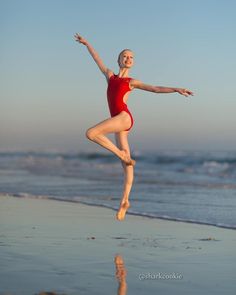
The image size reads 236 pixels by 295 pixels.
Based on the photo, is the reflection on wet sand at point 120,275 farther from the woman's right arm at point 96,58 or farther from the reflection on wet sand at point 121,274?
the woman's right arm at point 96,58

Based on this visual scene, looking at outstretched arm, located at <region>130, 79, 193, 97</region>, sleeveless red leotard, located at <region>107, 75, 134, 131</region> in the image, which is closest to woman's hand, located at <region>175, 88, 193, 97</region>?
outstretched arm, located at <region>130, 79, 193, 97</region>

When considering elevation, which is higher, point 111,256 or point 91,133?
point 91,133

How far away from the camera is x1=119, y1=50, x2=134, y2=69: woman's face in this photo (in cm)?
912

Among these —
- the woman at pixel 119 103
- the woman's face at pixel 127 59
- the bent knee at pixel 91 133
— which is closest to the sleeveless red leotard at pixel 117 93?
the woman at pixel 119 103

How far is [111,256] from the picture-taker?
894 centimetres

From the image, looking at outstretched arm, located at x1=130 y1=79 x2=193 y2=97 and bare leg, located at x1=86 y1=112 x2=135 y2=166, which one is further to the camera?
bare leg, located at x1=86 y1=112 x2=135 y2=166

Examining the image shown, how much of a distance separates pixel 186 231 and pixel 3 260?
423 cm

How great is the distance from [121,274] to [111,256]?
1.20 m

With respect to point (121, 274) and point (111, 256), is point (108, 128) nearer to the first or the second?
point (111, 256)

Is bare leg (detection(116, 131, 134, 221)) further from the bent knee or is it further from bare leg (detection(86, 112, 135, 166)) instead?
the bent knee

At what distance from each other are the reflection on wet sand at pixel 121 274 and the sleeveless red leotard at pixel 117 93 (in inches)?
70.5

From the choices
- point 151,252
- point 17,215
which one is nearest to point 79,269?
point 151,252

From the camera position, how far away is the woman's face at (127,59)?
9.12 metres

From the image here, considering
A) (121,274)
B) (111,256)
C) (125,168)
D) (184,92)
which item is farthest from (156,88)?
(121,274)
